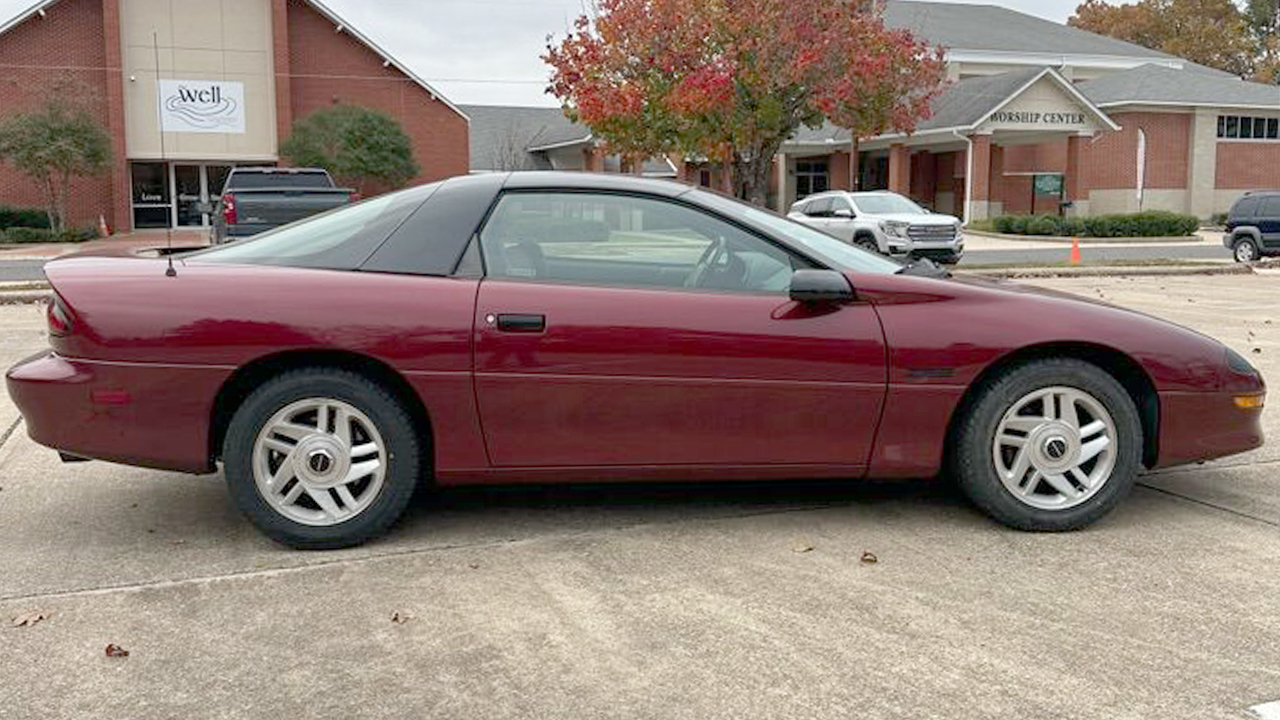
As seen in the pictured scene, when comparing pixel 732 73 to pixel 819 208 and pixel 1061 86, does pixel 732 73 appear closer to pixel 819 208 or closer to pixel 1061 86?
pixel 819 208

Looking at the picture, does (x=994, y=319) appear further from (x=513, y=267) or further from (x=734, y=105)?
(x=734, y=105)

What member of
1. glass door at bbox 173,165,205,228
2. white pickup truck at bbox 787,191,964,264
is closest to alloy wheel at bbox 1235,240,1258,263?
white pickup truck at bbox 787,191,964,264

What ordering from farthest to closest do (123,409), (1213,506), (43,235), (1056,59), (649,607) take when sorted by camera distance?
(1056,59) → (43,235) → (1213,506) → (123,409) → (649,607)

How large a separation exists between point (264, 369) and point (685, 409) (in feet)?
5.36

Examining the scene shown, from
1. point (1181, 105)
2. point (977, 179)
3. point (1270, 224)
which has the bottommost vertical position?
point (1270, 224)

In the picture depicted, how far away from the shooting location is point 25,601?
380 cm

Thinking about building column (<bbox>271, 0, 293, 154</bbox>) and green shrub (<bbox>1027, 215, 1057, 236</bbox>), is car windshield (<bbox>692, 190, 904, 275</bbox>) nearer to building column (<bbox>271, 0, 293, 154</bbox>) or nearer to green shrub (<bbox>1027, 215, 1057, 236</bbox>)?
green shrub (<bbox>1027, 215, 1057, 236</bbox>)

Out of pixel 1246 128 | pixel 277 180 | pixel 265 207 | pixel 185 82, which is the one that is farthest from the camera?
pixel 1246 128

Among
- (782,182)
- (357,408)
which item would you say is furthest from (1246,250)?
(782,182)

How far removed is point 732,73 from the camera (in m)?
23.2

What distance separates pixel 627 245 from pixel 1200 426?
8.20ft

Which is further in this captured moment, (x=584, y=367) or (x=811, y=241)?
(x=811, y=241)

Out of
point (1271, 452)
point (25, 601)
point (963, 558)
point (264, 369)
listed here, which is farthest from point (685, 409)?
point (1271, 452)

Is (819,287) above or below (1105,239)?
above
